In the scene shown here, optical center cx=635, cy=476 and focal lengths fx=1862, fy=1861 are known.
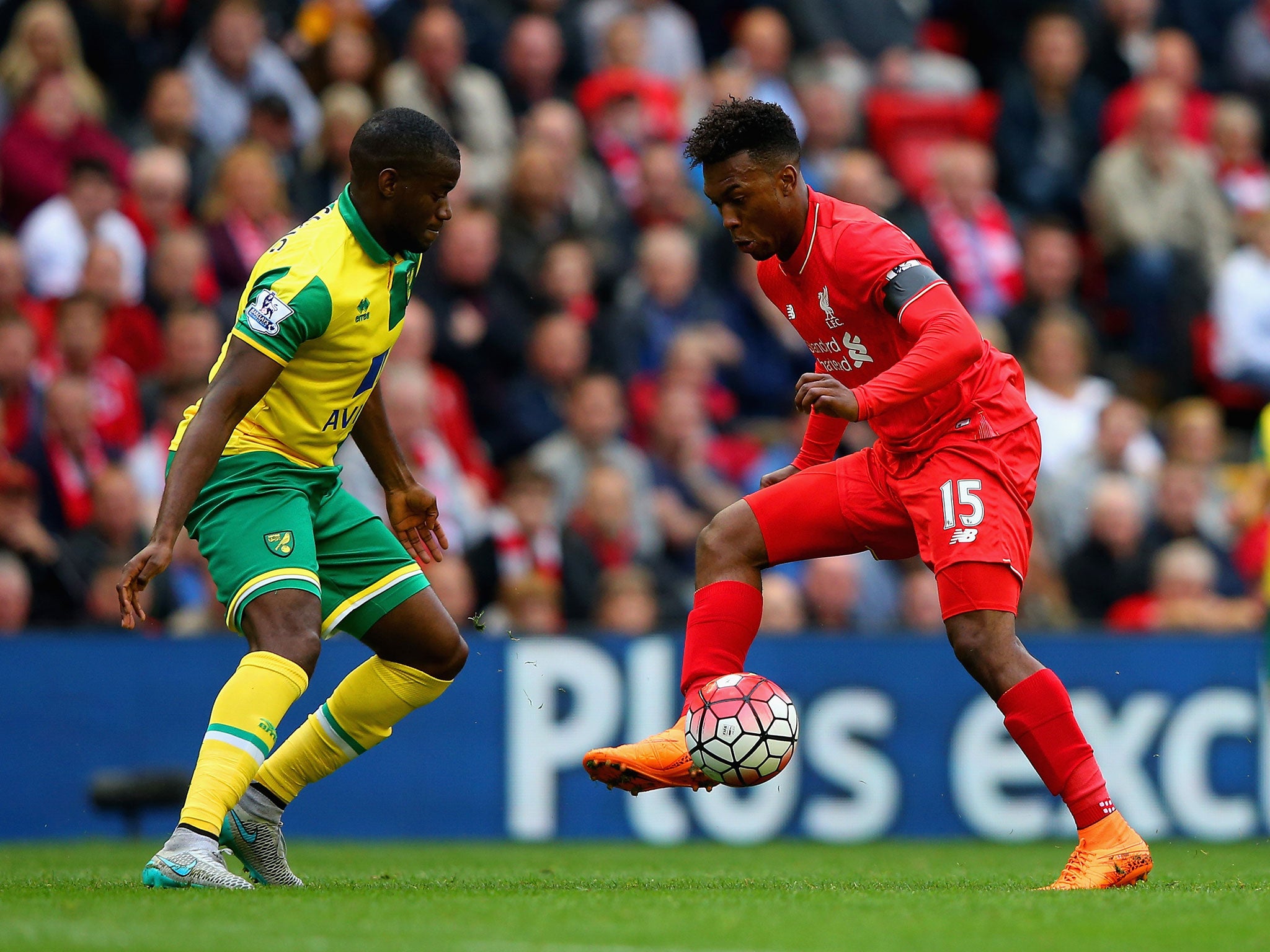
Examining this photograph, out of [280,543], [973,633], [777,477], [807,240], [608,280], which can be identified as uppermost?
[608,280]

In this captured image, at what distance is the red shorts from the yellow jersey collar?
1.48 m

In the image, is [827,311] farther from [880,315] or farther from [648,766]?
[648,766]

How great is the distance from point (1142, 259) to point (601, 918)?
29.7ft

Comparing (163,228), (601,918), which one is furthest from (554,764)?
(601,918)

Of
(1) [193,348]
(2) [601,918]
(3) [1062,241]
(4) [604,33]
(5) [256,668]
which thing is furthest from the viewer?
(4) [604,33]

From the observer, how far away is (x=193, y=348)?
1028cm

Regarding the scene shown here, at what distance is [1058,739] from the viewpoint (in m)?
5.92

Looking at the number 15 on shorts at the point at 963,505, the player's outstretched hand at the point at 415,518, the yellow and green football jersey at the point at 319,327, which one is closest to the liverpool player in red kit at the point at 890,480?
the number 15 on shorts at the point at 963,505

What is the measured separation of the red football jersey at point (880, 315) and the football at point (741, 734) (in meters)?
0.96

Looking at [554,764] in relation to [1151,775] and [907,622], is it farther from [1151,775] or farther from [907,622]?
[1151,775]

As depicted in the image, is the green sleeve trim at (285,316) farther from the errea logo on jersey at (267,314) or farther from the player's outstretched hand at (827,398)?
the player's outstretched hand at (827,398)

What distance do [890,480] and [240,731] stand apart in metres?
2.24

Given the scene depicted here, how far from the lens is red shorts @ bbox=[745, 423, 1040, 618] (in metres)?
5.94

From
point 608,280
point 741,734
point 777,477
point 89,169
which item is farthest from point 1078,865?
point 89,169
